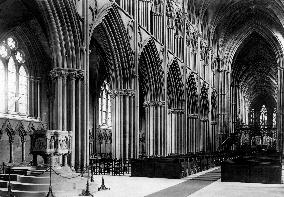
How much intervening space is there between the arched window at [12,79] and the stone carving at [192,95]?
57.0ft

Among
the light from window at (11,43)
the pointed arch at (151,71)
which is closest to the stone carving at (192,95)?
the pointed arch at (151,71)

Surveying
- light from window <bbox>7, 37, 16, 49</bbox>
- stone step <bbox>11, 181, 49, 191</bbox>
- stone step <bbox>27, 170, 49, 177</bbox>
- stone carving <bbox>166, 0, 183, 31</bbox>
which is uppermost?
stone carving <bbox>166, 0, 183, 31</bbox>

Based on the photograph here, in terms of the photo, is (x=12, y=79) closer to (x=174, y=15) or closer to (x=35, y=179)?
(x=35, y=179)

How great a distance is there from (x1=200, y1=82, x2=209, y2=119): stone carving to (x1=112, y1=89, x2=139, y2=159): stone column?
2039 centimetres

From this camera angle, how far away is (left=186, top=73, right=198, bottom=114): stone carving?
40.1m

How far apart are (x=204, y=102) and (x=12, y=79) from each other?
25683 millimetres

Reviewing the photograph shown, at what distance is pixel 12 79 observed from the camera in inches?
981

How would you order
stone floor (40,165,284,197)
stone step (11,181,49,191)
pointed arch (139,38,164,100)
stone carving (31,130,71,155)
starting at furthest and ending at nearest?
pointed arch (139,38,164,100) → stone carving (31,130,71,155) → stone floor (40,165,284,197) → stone step (11,181,49,191)

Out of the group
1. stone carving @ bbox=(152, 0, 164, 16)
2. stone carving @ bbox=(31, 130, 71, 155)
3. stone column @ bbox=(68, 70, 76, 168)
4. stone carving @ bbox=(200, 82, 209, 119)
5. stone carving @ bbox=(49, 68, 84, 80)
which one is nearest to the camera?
stone carving @ bbox=(31, 130, 71, 155)

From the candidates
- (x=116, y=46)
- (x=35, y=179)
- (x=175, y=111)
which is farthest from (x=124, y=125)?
(x=35, y=179)

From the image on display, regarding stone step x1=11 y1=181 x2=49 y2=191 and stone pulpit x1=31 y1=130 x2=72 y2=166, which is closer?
stone step x1=11 y1=181 x2=49 y2=191

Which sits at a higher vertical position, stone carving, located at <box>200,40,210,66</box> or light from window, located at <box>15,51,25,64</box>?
stone carving, located at <box>200,40,210,66</box>

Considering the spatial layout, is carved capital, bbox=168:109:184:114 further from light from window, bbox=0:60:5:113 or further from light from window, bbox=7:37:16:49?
light from window, bbox=0:60:5:113

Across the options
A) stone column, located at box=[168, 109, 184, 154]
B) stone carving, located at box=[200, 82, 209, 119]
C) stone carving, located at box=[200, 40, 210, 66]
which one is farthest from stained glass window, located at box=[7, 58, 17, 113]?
stone carving, located at box=[200, 40, 210, 66]
